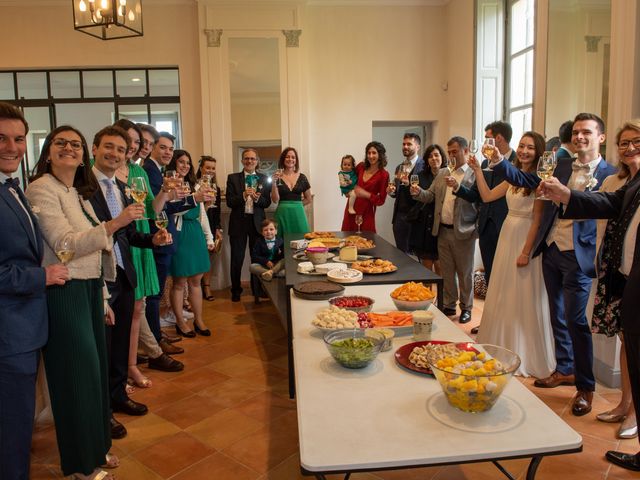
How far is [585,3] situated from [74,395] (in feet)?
14.5

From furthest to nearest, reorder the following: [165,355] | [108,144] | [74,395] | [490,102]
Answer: [490,102] → [165,355] → [108,144] → [74,395]

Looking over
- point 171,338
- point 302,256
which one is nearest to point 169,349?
point 171,338

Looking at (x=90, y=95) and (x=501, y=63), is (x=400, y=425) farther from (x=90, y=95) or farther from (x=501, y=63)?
(x=90, y=95)

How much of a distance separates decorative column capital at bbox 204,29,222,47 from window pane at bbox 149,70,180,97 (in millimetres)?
693

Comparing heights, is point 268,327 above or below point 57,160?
below

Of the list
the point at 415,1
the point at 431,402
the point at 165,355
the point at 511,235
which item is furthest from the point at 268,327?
the point at 415,1

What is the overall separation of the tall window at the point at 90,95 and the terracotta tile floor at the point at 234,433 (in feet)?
13.0

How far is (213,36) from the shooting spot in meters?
6.43

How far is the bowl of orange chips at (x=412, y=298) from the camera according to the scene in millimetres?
2264

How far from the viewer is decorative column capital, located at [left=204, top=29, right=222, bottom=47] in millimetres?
6422

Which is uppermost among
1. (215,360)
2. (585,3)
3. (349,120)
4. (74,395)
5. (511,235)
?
(585,3)

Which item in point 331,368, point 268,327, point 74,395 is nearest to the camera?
point 331,368

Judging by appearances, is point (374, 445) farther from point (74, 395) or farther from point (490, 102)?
point (490, 102)

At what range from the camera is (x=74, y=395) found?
2.11m
